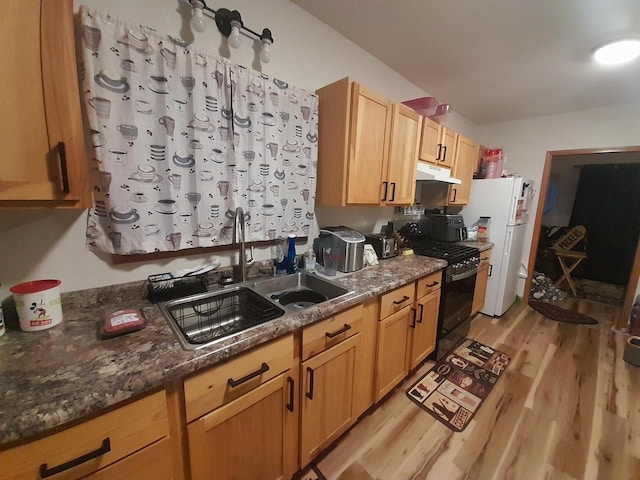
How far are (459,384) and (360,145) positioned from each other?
6.21 ft

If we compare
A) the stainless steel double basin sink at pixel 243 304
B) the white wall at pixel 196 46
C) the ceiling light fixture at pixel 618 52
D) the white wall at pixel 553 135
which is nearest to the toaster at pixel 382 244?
the white wall at pixel 196 46

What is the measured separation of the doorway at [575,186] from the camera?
274cm

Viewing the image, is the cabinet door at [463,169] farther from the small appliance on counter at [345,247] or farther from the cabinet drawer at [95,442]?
the cabinet drawer at [95,442]

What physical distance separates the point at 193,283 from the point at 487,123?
4202 mm

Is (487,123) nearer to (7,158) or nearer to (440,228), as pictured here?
(440,228)

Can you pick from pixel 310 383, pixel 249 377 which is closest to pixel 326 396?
pixel 310 383

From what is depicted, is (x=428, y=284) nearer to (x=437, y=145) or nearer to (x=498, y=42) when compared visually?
(x=437, y=145)

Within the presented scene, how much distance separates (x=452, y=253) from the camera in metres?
2.19

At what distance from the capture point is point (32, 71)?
0.66 m

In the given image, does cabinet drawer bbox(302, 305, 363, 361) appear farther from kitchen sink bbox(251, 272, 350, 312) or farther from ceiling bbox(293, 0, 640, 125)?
ceiling bbox(293, 0, 640, 125)

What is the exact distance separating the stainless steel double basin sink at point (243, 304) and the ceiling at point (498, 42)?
65.1 inches

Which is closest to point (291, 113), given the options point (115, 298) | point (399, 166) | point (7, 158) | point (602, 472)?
point (399, 166)

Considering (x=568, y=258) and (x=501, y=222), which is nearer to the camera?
(x=501, y=222)

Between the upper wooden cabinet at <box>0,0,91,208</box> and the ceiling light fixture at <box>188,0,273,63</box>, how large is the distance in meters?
0.55
